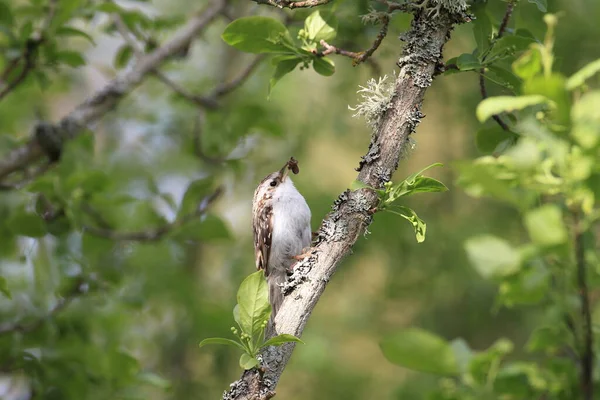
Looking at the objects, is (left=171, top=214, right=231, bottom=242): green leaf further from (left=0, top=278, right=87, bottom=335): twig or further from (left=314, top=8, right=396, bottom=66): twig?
(left=314, top=8, right=396, bottom=66): twig

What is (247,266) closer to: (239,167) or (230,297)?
(230,297)

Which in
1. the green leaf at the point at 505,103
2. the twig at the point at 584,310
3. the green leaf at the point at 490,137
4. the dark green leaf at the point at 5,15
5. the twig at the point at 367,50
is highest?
the dark green leaf at the point at 5,15

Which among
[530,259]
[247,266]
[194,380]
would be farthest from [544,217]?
[194,380]

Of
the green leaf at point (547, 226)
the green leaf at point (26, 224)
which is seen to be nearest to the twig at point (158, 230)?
the green leaf at point (26, 224)

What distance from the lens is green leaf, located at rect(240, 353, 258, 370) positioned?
185cm

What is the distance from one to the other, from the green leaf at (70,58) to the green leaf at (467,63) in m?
2.34

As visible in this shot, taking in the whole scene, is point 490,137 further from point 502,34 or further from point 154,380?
point 154,380

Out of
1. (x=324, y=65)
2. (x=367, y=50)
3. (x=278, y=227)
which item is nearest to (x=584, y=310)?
(x=367, y=50)

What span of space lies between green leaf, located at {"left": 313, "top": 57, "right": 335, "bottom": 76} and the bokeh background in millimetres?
729

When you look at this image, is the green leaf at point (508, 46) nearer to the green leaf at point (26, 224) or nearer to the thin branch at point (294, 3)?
the thin branch at point (294, 3)

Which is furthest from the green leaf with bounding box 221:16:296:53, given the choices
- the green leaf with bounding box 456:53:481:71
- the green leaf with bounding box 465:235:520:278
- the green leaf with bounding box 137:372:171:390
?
the green leaf with bounding box 137:372:171:390

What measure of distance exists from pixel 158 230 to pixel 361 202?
2.43 metres

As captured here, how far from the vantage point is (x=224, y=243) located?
5.99 meters

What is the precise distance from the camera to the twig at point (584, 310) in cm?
142
